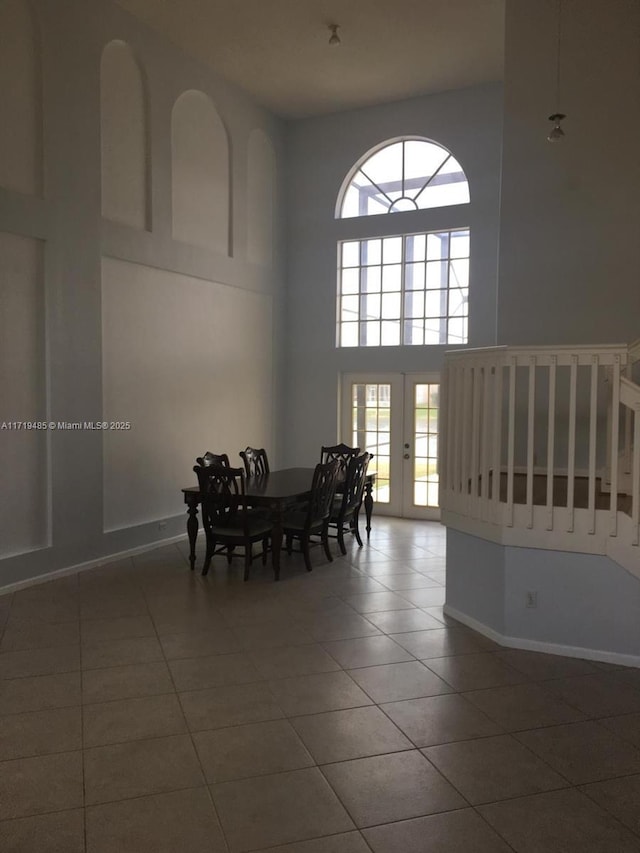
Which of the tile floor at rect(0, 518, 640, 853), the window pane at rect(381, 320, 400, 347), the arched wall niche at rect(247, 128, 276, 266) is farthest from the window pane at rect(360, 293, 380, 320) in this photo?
the tile floor at rect(0, 518, 640, 853)

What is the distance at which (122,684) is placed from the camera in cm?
374

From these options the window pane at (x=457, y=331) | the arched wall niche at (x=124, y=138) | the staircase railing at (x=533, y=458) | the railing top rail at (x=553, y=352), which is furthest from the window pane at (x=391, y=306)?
the railing top rail at (x=553, y=352)

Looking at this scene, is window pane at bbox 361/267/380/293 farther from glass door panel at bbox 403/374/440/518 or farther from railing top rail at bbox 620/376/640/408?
railing top rail at bbox 620/376/640/408

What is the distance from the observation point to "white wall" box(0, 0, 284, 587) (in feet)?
18.1

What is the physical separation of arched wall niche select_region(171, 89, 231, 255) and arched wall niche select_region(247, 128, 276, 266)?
1.75 ft

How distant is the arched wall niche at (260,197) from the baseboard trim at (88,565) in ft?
11.8

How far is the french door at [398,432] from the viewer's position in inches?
341

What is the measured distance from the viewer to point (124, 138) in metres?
6.50

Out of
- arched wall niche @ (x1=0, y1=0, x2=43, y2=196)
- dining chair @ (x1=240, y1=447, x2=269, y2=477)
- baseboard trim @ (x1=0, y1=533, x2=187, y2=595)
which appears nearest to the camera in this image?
arched wall niche @ (x1=0, y1=0, x2=43, y2=196)

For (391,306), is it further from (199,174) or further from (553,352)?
(553,352)

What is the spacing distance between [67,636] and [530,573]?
2976 mm

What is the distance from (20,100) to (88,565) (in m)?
3.88

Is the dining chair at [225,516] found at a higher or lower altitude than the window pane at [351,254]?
lower

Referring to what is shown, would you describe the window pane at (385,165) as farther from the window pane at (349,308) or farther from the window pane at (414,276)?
the window pane at (349,308)
